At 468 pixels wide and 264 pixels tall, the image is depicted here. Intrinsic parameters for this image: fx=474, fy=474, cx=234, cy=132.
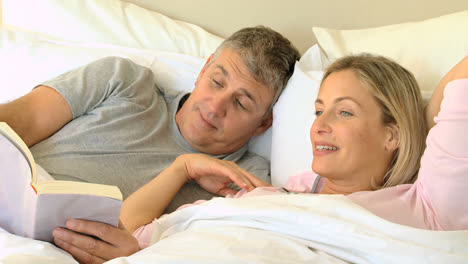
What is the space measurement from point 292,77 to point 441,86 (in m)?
0.57

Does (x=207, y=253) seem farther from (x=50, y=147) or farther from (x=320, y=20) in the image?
(x=320, y=20)

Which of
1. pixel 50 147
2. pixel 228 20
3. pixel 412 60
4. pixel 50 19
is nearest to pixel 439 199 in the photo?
pixel 412 60

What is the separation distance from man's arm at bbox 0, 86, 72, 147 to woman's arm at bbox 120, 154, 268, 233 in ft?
1.18

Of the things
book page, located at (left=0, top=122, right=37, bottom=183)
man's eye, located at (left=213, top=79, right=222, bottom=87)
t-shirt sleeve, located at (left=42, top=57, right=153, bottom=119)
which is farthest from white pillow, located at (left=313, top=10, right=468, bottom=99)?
book page, located at (left=0, top=122, right=37, bottom=183)

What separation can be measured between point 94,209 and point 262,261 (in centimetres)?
33

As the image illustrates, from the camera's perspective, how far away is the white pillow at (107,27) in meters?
1.88

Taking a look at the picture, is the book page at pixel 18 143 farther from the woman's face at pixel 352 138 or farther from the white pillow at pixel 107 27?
the white pillow at pixel 107 27

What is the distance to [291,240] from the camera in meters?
0.90

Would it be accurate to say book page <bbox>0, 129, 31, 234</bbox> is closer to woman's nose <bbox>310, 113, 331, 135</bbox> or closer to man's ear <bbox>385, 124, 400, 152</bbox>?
woman's nose <bbox>310, 113, 331, 135</bbox>

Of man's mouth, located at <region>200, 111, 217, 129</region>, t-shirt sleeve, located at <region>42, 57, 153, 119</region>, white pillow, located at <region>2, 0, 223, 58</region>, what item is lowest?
man's mouth, located at <region>200, 111, 217, 129</region>

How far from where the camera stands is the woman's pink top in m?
0.90

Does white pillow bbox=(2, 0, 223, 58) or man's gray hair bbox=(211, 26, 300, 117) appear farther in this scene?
white pillow bbox=(2, 0, 223, 58)

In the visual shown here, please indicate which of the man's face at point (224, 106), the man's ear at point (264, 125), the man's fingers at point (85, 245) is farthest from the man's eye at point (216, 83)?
the man's fingers at point (85, 245)

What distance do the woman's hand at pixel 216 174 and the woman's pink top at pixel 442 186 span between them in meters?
0.32
